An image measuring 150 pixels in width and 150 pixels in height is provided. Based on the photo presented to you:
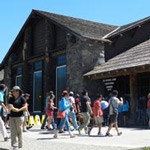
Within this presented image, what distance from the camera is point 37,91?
1040 inches

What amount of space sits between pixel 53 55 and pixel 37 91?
3291 millimetres

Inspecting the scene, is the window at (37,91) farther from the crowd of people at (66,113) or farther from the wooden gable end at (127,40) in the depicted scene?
the crowd of people at (66,113)

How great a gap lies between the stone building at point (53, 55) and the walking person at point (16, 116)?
38.4 ft

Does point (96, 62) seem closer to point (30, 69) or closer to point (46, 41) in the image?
point (46, 41)

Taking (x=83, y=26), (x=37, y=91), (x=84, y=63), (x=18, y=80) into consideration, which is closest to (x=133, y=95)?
(x=84, y=63)

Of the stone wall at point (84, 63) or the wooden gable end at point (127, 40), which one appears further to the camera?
the wooden gable end at point (127, 40)

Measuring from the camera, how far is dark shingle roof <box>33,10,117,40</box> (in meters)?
22.1

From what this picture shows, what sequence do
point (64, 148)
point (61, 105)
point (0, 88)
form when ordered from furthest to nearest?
1. point (61, 105)
2. point (0, 88)
3. point (64, 148)

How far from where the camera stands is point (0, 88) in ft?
38.2

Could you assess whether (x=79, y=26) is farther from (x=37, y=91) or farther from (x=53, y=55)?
(x=37, y=91)

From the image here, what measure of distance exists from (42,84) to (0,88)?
1406cm

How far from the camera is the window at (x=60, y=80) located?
23.5 meters

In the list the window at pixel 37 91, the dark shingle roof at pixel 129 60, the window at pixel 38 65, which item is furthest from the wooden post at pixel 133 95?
the window at pixel 38 65

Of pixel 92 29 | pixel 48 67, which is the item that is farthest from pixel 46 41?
pixel 92 29
